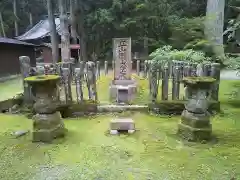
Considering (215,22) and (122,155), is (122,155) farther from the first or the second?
(215,22)

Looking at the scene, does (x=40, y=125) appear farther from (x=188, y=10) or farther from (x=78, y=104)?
(x=188, y=10)

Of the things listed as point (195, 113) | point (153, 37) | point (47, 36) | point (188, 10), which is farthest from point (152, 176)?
point (47, 36)

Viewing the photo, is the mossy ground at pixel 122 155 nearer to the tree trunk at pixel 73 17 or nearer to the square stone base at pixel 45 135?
the square stone base at pixel 45 135

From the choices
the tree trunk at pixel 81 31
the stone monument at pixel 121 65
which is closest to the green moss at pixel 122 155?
the stone monument at pixel 121 65

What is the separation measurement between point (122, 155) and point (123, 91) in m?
4.16

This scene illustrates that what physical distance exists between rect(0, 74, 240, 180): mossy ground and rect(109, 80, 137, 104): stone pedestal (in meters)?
2.26

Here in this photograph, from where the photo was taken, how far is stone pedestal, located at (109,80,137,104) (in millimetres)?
8555

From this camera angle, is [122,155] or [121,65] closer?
[122,155]

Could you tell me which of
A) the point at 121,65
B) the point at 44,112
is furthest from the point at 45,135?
the point at 121,65

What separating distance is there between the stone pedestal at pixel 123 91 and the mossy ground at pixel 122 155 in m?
2.26

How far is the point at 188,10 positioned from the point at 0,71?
15.9 m

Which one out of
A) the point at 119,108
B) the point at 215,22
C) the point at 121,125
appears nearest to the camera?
the point at 121,125

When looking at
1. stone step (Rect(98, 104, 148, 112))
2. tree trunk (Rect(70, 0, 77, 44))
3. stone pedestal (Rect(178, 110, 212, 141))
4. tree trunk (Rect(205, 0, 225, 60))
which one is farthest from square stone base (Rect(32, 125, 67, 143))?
tree trunk (Rect(70, 0, 77, 44))

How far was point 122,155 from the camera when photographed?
4531mm
